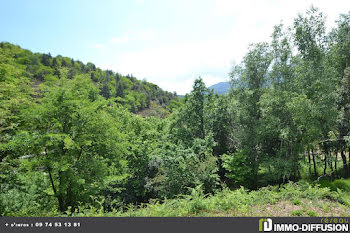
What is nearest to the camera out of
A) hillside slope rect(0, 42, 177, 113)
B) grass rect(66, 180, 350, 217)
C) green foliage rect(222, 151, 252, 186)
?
grass rect(66, 180, 350, 217)

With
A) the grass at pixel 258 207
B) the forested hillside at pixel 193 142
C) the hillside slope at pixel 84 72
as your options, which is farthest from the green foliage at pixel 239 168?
the hillside slope at pixel 84 72

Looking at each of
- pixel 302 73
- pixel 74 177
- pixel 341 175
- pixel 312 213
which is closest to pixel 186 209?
pixel 312 213

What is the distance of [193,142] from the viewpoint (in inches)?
805

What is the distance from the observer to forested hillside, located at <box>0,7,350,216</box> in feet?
29.2

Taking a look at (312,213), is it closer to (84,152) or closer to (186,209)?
(186,209)

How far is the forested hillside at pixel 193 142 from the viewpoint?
889cm

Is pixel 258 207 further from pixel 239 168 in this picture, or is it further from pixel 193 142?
pixel 193 142

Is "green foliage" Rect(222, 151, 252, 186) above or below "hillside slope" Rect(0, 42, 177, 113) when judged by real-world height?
below

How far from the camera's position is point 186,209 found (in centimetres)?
793

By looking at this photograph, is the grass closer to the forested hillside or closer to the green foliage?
the forested hillside

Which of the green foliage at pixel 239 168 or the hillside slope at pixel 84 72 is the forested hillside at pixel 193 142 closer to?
the green foliage at pixel 239 168

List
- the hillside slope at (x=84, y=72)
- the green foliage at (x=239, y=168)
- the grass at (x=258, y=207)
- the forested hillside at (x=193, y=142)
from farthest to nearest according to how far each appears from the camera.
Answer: the hillside slope at (x=84, y=72), the green foliage at (x=239, y=168), the forested hillside at (x=193, y=142), the grass at (x=258, y=207)

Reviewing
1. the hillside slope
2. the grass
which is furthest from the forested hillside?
the hillside slope

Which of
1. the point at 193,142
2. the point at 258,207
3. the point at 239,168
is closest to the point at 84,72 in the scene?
the point at 193,142
